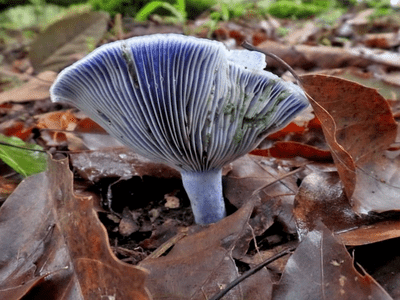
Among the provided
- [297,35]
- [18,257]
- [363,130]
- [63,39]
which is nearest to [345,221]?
[363,130]

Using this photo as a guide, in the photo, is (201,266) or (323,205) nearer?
(201,266)

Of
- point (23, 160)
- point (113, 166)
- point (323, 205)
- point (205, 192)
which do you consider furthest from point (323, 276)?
point (23, 160)

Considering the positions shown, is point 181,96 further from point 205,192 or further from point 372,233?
point 372,233

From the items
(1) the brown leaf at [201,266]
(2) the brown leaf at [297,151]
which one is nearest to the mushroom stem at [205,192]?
(1) the brown leaf at [201,266]

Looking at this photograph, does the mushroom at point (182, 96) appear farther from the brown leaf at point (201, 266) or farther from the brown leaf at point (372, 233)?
the brown leaf at point (372, 233)

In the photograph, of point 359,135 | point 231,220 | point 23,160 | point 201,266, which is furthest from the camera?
point 23,160

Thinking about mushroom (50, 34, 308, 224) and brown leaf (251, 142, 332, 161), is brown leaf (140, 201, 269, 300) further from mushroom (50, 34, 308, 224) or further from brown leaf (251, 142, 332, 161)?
brown leaf (251, 142, 332, 161)

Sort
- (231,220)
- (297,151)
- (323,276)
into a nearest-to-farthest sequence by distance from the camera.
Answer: (323,276) < (231,220) < (297,151)
